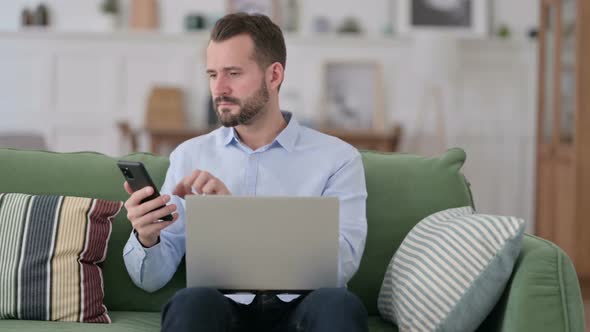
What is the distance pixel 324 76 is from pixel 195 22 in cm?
99

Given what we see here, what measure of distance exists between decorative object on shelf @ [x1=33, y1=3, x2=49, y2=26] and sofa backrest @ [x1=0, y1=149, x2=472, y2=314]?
3.81 m

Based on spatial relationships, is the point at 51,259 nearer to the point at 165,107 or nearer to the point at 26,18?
the point at 165,107

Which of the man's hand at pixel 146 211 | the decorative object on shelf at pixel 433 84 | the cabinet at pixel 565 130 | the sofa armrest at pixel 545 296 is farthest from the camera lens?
the decorative object on shelf at pixel 433 84

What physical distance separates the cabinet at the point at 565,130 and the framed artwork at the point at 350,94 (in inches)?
47.2

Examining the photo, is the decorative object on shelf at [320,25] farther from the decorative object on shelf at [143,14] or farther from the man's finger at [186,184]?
the man's finger at [186,184]

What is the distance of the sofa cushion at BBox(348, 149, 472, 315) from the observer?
2.20m

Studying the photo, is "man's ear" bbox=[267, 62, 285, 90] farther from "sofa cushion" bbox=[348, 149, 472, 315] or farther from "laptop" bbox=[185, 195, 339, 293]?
"laptop" bbox=[185, 195, 339, 293]

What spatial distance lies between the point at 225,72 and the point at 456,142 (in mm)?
4276

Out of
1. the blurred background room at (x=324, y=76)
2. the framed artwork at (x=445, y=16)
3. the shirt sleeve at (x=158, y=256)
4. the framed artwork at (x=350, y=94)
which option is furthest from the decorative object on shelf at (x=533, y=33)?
the shirt sleeve at (x=158, y=256)

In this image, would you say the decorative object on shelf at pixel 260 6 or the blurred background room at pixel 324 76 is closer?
the blurred background room at pixel 324 76

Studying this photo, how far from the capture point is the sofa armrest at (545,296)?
1.69m

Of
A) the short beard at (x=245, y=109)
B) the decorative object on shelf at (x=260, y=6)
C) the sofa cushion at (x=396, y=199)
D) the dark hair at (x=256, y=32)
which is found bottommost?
the sofa cushion at (x=396, y=199)

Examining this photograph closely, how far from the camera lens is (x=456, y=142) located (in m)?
6.15

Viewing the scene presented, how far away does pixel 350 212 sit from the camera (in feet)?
6.72
